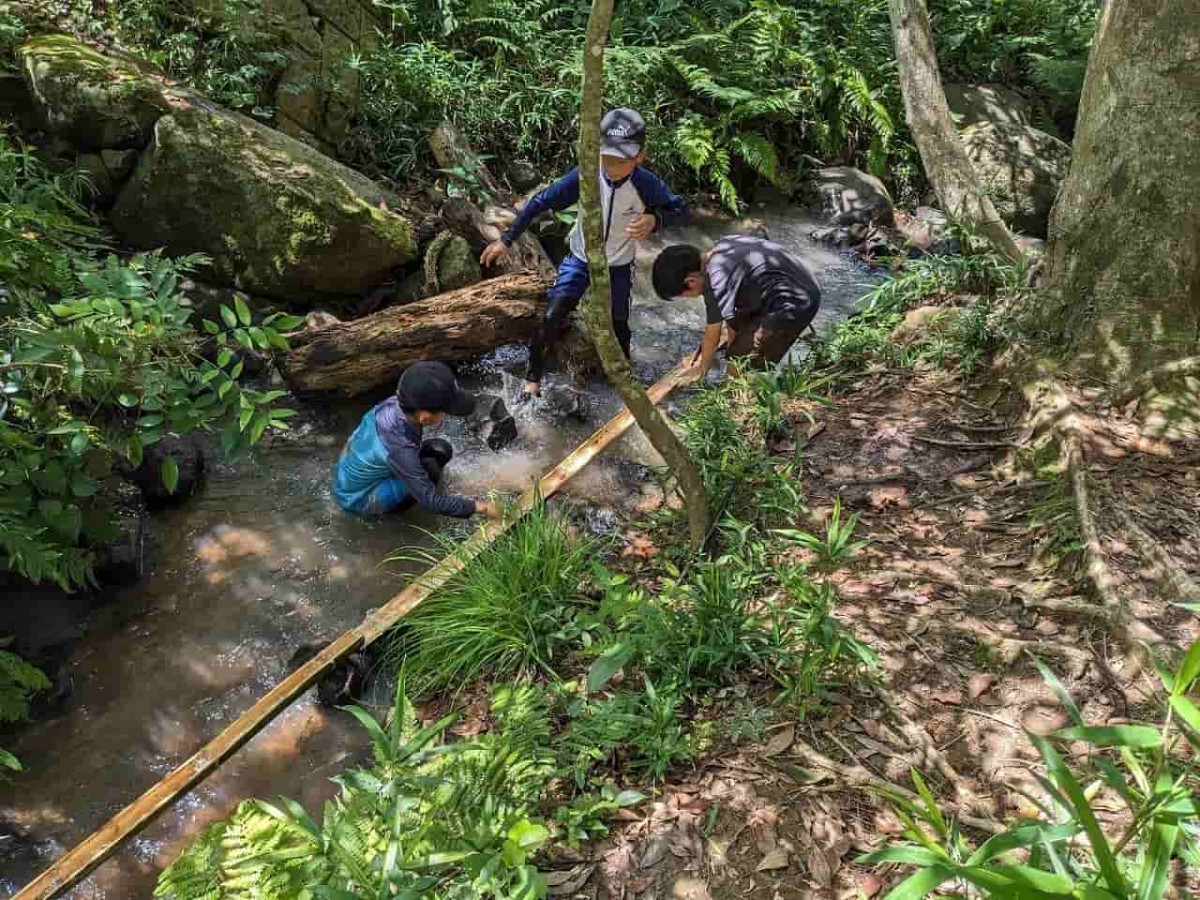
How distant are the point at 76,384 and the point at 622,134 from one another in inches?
130

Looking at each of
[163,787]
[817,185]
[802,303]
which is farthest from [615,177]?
[817,185]

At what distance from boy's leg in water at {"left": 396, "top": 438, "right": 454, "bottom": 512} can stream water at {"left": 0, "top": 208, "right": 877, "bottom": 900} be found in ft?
0.52

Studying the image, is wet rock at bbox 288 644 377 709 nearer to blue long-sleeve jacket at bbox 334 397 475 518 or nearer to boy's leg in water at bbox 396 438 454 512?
blue long-sleeve jacket at bbox 334 397 475 518

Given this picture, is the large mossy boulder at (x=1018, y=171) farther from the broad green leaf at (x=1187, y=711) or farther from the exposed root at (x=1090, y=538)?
the broad green leaf at (x=1187, y=711)

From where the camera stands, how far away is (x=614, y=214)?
5.20 metres

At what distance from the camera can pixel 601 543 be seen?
430cm

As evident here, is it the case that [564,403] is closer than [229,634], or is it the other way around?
[229,634]

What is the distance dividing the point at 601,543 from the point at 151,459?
2916 millimetres

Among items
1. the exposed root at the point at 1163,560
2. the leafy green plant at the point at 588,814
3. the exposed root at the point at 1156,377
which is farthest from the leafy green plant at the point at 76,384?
the exposed root at the point at 1156,377

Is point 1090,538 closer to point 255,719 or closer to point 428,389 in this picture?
point 428,389

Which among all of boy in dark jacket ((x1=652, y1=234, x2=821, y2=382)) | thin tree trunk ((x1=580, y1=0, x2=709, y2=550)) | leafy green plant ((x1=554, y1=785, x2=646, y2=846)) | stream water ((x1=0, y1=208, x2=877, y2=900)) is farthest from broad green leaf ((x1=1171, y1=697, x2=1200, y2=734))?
boy in dark jacket ((x1=652, y1=234, x2=821, y2=382))

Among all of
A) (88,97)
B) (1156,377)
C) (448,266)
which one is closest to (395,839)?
(1156,377)

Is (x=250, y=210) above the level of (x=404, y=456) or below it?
above

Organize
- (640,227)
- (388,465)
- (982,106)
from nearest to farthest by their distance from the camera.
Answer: (388,465) < (640,227) < (982,106)
